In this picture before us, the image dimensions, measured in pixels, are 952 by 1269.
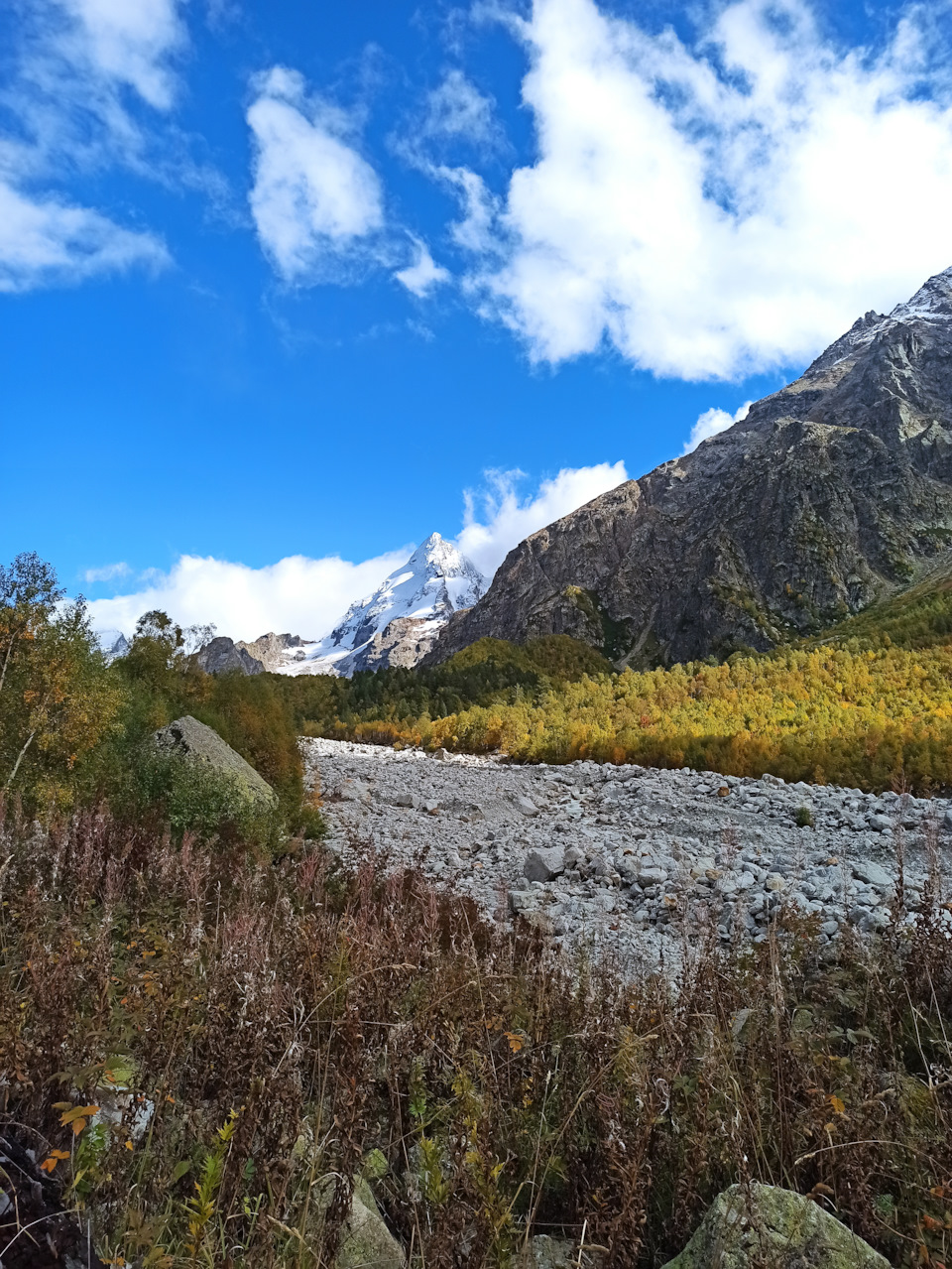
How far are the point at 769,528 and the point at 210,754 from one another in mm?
103634

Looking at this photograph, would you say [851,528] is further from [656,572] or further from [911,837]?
[911,837]

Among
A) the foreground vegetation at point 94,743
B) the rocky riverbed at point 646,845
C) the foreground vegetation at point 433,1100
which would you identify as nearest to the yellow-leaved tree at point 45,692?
the foreground vegetation at point 94,743

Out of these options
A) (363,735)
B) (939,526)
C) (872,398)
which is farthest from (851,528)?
(363,735)

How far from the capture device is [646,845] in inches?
439

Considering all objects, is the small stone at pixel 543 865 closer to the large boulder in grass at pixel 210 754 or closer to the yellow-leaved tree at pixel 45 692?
the large boulder in grass at pixel 210 754

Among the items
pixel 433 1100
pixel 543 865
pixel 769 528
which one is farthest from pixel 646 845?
pixel 769 528

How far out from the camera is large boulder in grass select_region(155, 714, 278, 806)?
11.5 m

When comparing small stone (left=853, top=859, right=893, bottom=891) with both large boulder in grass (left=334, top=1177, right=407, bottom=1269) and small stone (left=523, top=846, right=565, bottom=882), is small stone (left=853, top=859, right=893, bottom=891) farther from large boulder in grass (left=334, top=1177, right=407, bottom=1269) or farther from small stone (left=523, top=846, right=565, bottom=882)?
large boulder in grass (left=334, top=1177, right=407, bottom=1269)

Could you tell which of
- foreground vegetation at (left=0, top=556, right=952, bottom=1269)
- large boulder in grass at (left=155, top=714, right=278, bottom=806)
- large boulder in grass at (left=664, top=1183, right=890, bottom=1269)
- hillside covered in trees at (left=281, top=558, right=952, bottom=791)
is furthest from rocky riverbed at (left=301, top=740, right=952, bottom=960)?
large boulder in grass at (left=155, top=714, right=278, bottom=806)

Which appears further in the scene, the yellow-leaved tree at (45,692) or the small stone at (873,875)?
the yellow-leaved tree at (45,692)

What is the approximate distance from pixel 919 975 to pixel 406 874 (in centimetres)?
518

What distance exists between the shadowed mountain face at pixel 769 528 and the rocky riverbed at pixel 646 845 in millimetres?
73189

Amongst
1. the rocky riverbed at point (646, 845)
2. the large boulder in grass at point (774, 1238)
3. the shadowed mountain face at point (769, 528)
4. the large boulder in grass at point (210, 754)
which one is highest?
the shadowed mountain face at point (769, 528)

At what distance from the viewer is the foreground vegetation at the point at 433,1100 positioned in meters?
1.92
